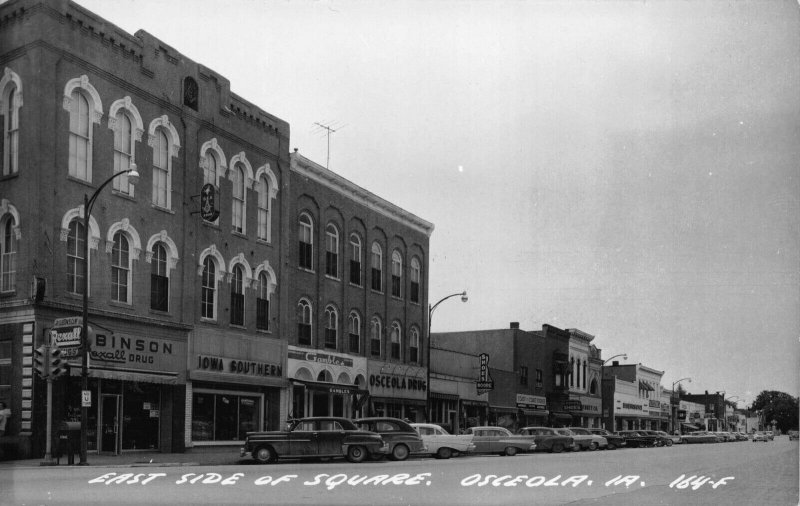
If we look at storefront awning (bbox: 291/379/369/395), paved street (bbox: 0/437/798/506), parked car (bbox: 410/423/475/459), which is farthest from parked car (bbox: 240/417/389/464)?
storefront awning (bbox: 291/379/369/395)

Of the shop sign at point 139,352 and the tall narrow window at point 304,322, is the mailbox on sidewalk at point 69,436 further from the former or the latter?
the tall narrow window at point 304,322

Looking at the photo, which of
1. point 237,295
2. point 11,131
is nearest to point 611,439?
point 237,295

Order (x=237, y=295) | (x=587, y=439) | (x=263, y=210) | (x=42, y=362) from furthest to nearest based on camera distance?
(x=587, y=439) < (x=263, y=210) < (x=237, y=295) < (x=42, y=362)

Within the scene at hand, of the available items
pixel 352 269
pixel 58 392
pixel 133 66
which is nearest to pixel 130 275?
pixel 58 392

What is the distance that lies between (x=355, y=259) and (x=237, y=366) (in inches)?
459

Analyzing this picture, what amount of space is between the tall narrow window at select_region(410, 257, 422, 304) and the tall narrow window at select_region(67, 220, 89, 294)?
2543cm

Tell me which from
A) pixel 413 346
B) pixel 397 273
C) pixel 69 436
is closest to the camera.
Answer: pixel 69 436

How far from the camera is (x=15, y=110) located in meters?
26.0

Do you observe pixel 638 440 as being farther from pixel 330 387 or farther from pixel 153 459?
pixel 153 459

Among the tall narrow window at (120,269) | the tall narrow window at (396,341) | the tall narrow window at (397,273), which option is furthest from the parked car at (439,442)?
the tall narrow window at (397,273)

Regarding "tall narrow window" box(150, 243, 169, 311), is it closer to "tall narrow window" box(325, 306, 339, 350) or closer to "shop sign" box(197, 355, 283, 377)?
"shop sign" box(197, 355, 283, 377)

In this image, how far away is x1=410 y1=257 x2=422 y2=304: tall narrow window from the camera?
5022 cm

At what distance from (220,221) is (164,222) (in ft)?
10.7

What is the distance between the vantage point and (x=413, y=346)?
49.2m
